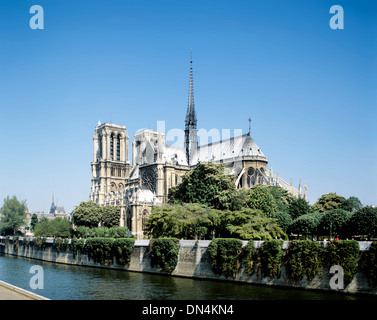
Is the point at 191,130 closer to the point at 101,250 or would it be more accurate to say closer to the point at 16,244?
the point at 16,244

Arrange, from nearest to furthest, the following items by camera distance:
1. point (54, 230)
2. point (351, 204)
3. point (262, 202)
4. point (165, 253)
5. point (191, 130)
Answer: point (165, 253)
point (262, 202)
point (351, 204)
point (54, 230)
point (191, 130)

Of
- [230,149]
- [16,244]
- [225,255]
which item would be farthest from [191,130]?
[225,255]

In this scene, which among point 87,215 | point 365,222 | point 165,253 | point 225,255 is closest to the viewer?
point 225,255

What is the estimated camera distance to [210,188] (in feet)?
201

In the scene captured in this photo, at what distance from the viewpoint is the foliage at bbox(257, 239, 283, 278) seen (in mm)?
36125

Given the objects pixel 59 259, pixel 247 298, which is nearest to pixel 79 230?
pixel 59 259

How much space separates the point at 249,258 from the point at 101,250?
70.9 feet

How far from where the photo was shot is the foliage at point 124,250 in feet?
162

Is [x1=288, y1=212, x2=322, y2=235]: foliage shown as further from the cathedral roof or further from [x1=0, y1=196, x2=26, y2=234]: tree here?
[x1=0, y1=196, x2=26, y2=234]: tree

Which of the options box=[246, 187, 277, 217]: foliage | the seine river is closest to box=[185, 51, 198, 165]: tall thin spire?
box=[246, 187, 277, 217]: foliage
